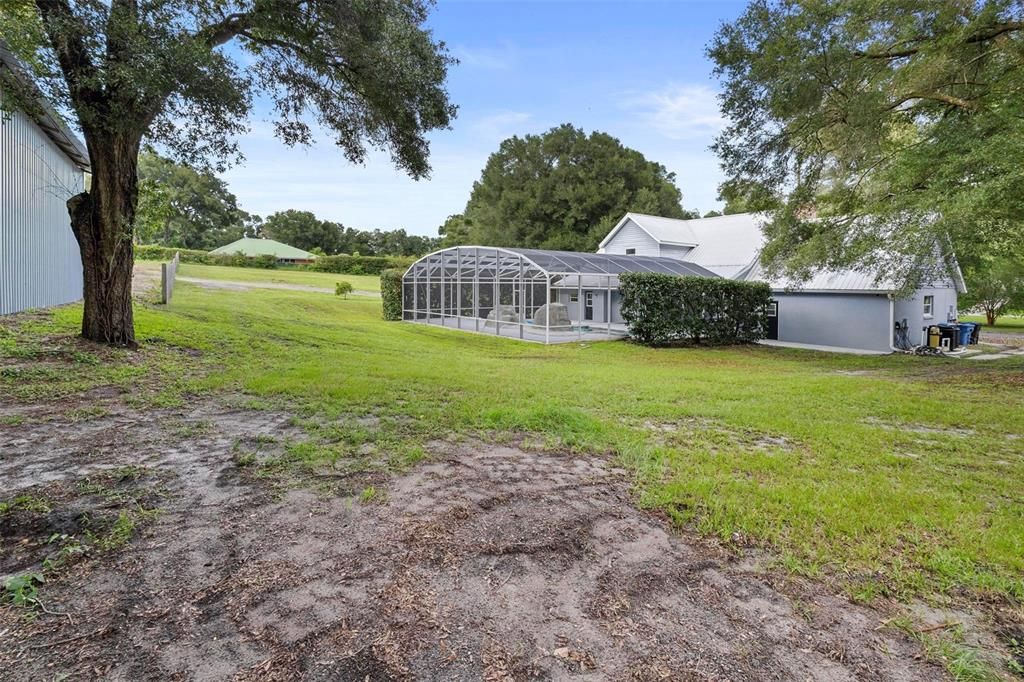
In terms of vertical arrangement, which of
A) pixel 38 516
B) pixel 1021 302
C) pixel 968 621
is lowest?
pixel 968 621

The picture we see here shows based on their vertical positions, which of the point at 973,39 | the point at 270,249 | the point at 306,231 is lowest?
the point at 973,39

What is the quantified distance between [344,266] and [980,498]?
140ft

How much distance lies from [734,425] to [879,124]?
816cm

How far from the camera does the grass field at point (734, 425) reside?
290 centimetres

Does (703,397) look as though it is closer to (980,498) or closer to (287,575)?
(980,498)

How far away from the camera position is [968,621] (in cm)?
226

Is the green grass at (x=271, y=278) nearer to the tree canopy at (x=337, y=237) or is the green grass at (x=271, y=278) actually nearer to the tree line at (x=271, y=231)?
the tree line at (x=271, y=231)

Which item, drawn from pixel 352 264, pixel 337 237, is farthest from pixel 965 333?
pixel 337 237

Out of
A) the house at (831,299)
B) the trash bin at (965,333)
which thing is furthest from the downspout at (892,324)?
the trash bin at (965,333)

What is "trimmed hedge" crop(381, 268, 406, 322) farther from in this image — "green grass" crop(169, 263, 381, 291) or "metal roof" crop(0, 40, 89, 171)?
"green grass" crop(169, 263, 381, 291)

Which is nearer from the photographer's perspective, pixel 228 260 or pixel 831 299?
pixel 831 299

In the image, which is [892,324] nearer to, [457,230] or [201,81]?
[201,81]

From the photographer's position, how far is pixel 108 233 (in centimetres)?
738

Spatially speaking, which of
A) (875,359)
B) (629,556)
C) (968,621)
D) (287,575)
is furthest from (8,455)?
(875,359)
